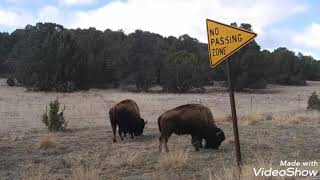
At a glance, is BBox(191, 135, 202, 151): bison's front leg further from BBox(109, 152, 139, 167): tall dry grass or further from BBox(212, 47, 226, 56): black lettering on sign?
BBox(212, 47, 226, 56): black lettering on sign

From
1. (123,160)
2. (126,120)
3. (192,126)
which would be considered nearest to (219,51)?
(123,160)

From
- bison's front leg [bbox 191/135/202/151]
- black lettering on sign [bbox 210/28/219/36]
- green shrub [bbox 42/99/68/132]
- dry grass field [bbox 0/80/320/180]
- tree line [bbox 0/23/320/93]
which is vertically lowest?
dry grass field [bbox 0/80/320/180]

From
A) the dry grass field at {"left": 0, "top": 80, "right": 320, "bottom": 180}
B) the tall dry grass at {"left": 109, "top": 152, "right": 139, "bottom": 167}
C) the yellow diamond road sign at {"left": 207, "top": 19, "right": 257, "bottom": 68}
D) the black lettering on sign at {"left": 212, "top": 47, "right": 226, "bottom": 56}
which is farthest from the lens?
the tall dry grass at {"left": 109, "top": 152, "right": 139, "bottom": 167}

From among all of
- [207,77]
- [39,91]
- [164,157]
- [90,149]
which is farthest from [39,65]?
[164,157]

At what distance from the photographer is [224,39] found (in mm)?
9914

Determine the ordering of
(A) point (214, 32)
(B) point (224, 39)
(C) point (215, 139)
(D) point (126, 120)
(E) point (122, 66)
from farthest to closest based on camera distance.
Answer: (E) point (122, 66) → (D) point (126, 120) → (C) point (215, 139) → (A) point (214, 32) → (B) point (224, 39)

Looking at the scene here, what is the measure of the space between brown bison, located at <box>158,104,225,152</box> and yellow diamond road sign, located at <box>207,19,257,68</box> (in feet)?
18.0

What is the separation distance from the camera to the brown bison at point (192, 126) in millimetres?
15242

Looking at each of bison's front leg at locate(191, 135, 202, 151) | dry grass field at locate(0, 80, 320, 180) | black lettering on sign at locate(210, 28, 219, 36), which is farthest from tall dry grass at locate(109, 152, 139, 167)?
black lettering on sign at locate(210, 28, 219, 36)

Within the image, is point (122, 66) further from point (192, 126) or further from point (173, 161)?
point (173, 161)

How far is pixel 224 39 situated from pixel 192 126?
582 cm

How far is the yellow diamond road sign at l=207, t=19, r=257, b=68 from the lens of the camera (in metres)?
9.74

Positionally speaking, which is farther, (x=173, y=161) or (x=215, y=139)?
(x=215, y=139)

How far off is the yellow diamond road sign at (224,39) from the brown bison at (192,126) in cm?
547
